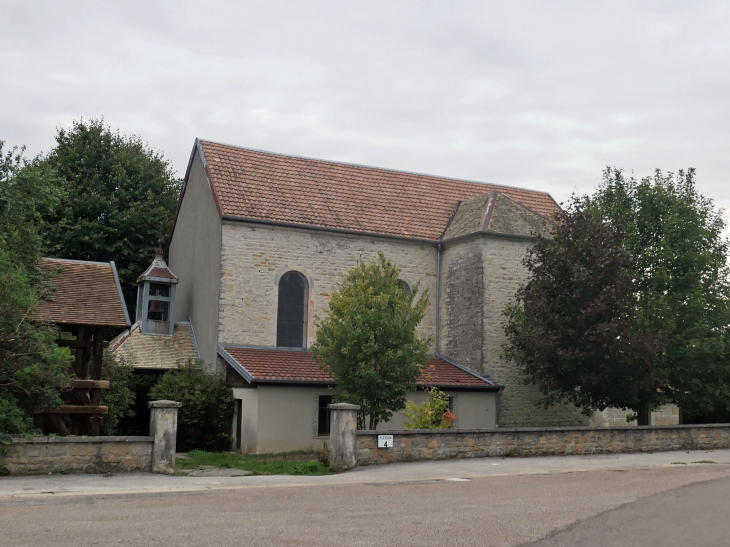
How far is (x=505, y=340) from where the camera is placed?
88.1 ft

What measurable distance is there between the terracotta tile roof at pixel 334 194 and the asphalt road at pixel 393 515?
14520mm

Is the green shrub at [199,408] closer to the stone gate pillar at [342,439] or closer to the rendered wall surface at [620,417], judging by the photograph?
the stone gate pillar at [342,439]

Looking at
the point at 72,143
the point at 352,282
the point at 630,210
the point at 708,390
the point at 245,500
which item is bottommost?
the point at 245,500

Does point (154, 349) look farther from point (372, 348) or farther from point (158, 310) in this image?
point (372, 348)

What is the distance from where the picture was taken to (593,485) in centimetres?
1353

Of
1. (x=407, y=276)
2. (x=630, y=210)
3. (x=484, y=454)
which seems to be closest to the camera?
(x=484, y=454)

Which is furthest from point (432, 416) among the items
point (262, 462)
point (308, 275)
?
point (308, 275)

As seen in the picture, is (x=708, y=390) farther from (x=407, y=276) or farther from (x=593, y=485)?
(x=593, y=485)

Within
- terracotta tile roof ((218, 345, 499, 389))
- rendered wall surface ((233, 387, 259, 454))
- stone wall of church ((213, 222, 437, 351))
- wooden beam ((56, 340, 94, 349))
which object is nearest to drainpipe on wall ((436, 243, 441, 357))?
terracotta tile roof ((218, 345, 499, 389))

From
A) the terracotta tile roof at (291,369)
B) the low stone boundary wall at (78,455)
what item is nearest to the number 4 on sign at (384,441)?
the low stone boundary wall at (78,455)

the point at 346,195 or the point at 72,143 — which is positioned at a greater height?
the point at 72,143

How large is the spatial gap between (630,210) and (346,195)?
10221 mm

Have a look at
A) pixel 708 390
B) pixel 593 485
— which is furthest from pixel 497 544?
pixel 708 390

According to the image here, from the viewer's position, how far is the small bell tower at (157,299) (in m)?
28.2
